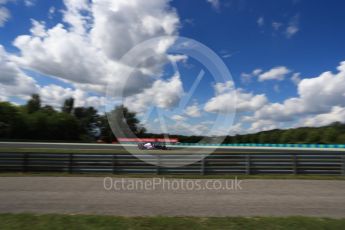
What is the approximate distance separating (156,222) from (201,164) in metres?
8.51

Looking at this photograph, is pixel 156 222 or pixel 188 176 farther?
pixel 188 176

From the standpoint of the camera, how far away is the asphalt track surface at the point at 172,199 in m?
8.38

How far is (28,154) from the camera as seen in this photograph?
16.3 metres

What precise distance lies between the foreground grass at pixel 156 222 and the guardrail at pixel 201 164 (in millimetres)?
8028

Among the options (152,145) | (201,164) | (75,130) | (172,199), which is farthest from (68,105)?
(172,199)

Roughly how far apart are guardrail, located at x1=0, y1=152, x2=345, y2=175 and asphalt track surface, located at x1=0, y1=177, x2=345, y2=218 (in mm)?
2518

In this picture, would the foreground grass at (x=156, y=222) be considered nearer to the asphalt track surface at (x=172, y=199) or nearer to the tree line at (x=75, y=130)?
the asphalt track surface at (x=172, y=199)

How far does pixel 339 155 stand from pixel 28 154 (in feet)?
49.2

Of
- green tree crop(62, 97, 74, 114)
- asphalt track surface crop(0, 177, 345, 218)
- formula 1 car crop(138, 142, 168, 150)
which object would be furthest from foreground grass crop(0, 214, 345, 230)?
green tree crop(62, 97, 74, 114)

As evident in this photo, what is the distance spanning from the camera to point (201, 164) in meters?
15.6

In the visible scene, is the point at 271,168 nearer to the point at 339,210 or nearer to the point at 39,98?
the point at 339,210

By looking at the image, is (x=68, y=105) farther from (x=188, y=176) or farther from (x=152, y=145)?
(x=188, y=176)

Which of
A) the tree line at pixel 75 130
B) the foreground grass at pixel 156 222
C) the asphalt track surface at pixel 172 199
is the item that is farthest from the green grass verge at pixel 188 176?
the tree line at pixel 75 130

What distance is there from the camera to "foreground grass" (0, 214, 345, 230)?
6863 millimetres
